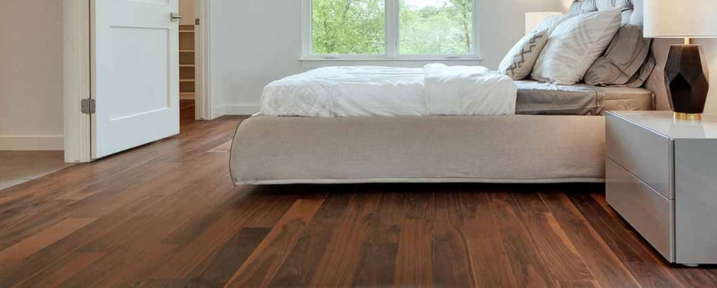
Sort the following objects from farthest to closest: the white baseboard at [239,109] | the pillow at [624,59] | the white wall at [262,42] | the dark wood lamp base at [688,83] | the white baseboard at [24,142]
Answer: the white baseboard at [239,109]
the white wall at [262,42]
the white baseboard at [24,142]
the pillow at [624,59]
the dark wood lamp base at [688,83]

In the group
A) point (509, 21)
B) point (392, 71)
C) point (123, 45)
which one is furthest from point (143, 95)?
point (509, 21)

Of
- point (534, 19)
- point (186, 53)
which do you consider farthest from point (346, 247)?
point (186, 53)

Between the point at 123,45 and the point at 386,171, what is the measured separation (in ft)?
6.70

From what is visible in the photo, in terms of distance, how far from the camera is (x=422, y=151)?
2941 mm

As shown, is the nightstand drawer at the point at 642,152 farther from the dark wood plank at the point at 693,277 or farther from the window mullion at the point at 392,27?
the window mullion at the point at 392,27

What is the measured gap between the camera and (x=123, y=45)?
162 inches

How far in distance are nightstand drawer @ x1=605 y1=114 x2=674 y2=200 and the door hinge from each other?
269cm

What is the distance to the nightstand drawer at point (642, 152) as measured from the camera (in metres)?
1.97

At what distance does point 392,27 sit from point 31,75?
324 centimetres

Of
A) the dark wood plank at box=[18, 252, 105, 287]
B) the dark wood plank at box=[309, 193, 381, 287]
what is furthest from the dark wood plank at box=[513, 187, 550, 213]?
the dark wood plank at box=[18, 252, 105, 287]

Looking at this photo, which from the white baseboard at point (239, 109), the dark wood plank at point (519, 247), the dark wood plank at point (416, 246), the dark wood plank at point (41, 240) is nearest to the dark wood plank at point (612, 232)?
the dark wood plank at point (519, 247)

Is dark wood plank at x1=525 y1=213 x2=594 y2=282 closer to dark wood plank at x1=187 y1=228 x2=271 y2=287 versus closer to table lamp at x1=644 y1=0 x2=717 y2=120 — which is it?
table lamp at x1=644 y1=0 x2=717 y2=120

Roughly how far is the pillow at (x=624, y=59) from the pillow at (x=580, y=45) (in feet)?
0.17

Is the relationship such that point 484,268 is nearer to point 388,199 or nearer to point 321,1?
point 388,199
